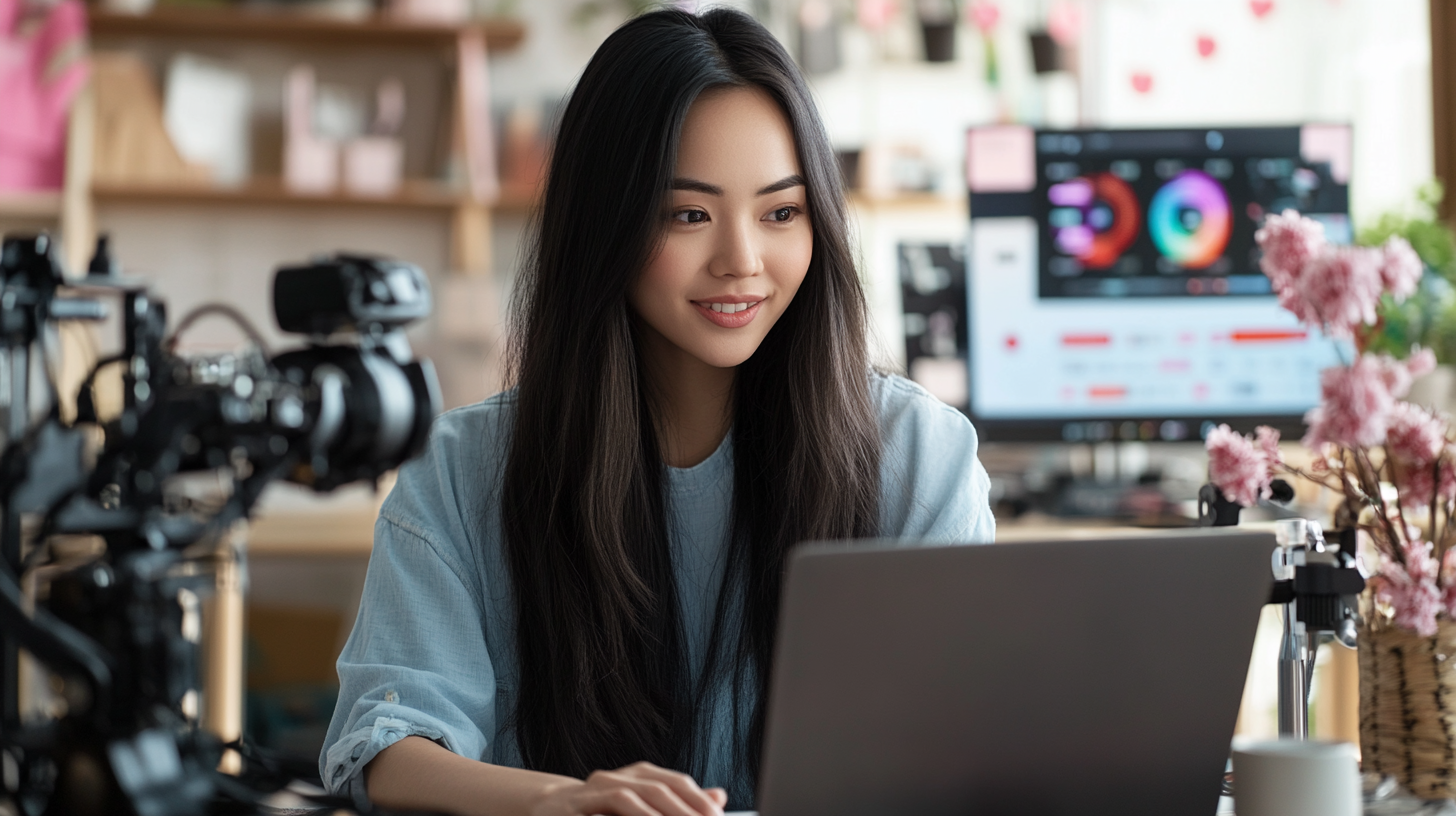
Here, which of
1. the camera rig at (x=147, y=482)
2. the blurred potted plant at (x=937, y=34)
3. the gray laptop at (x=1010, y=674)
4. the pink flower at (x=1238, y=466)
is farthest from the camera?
the blurred potted plant at (x=937, y=34)

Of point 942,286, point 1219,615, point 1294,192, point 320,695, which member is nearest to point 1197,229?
point 1294,192

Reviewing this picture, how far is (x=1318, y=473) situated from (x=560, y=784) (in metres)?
0.58

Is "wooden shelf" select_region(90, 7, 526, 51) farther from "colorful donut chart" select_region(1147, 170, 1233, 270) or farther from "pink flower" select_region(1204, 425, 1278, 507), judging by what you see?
"pink flower" select_region(1204, 425, 1278, 507)

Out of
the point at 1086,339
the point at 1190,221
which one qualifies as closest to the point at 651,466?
the point at 1086,339

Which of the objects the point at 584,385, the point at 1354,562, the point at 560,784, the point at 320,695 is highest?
the point at 584,385

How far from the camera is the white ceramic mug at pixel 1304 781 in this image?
2.54ft

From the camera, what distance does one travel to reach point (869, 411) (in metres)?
1.29

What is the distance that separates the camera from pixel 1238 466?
3.05 ft

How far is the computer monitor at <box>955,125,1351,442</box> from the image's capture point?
2.08 m

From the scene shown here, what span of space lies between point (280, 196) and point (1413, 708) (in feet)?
8.84

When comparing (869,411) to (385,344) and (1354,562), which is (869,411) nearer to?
(1354,562)

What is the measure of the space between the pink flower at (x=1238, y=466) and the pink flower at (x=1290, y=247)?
0.36 feet

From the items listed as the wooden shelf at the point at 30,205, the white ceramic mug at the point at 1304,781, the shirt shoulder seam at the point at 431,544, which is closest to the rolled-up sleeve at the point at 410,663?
the shirt shoulder seam at the point at 431,544

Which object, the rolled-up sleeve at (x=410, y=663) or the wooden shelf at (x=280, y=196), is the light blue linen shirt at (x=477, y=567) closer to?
the rolled-up sleeve at (x=410, y=663)
